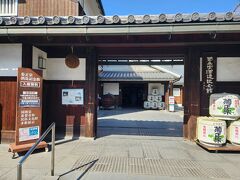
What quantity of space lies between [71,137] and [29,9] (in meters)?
4.89

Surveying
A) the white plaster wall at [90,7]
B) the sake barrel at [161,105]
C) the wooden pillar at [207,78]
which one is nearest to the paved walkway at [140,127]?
the wooden pillar at [207,78]

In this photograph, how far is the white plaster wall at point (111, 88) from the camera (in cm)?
2505

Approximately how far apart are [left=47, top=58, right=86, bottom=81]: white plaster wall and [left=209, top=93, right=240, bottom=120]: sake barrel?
4.34 meters

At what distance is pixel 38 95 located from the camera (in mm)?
6855

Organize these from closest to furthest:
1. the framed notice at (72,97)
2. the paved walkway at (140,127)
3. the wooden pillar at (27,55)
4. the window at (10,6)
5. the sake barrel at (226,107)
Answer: the sake barrel at (226,107) < the wooden pillar at (27,55) < the framed notice at (72,97) < the window at (10,6) < the paved walkway at (140,127)

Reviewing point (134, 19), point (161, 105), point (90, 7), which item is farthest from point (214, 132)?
point (161, 105)

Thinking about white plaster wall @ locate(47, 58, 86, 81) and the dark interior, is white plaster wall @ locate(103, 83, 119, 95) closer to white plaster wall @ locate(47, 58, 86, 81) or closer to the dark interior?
the dark interior

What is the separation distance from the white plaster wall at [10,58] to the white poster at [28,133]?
75.1 inches

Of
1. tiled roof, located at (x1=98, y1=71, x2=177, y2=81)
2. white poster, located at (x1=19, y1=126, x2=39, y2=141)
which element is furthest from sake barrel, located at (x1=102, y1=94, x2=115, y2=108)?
white poster, located at (x1=19, y1=126, x2=39, y2=141)

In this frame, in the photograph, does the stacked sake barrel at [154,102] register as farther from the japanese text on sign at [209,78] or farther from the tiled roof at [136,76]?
the japanese text on sign at [209,78]

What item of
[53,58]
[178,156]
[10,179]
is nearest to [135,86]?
[53,58]

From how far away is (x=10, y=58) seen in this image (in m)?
7.47

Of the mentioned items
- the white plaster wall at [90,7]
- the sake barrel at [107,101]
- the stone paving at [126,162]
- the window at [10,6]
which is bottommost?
the stone paving at [126,162]

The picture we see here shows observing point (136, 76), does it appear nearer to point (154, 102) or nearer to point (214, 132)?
point (154, 102)
